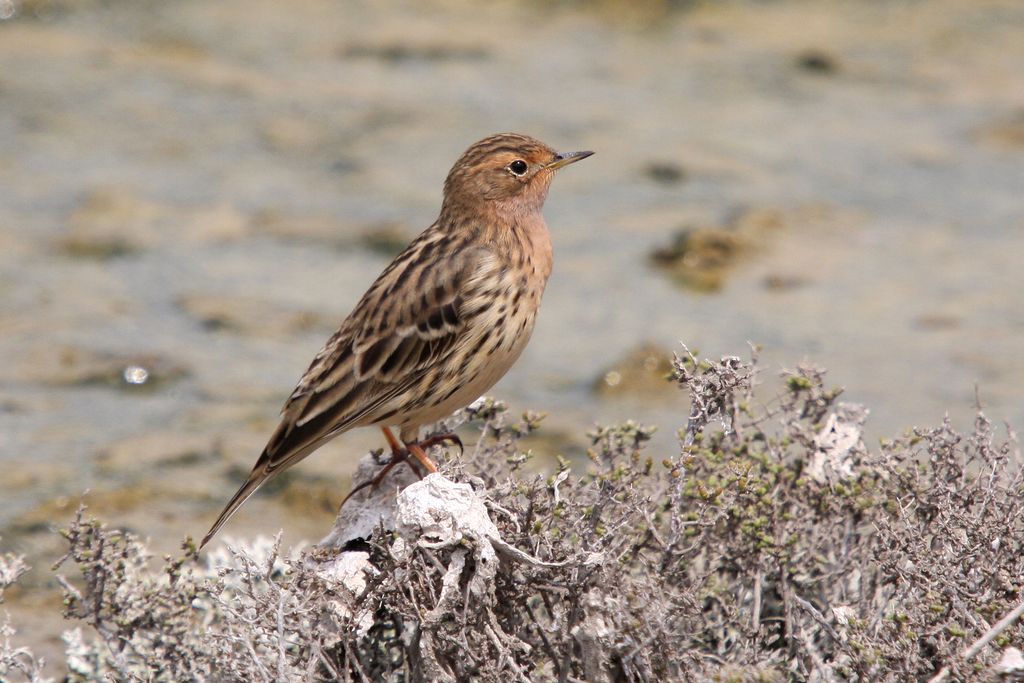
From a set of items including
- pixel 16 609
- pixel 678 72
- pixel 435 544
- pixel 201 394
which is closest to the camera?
pixel 435 544

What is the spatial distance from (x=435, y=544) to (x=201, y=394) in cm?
405

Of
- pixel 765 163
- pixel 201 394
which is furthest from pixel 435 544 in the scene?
pixel 765 163

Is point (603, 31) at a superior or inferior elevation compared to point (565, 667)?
inferior

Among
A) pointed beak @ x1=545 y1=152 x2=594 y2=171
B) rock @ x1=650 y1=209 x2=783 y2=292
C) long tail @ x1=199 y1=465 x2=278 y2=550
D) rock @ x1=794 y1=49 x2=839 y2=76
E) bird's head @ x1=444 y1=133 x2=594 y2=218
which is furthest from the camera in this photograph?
rock @ x1=794 y1=49 x2=839 y2=76

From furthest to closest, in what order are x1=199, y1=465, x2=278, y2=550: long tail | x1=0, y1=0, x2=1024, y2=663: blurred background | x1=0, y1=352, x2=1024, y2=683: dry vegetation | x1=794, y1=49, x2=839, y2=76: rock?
x1=794, y1=49, x2=839, y2=76: rock → x1=0, y1=0, x2=1024, y2=663: blurred background → x1=199, y1=465, x2=278, y2=550: long tail → x1=0, y1=352, x2=1024, y2=683: dry vegetation

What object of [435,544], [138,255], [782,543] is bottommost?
[138,255]

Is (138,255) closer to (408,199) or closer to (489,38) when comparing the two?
(408,199)

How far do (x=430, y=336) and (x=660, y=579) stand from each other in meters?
1.53

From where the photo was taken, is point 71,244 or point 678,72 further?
point 678,72

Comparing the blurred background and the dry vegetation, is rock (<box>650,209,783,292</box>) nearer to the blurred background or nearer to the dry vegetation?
Result: the blurred background

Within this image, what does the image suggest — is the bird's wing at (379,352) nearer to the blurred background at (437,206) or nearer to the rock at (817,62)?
the blurred background at (437,206)

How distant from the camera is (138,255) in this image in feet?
31.4

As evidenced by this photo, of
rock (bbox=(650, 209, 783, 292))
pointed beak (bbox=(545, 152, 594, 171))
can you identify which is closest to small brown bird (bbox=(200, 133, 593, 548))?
pointed beak (bbox=(545, 152, 594, 171))

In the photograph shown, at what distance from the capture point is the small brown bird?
18.4 feet
